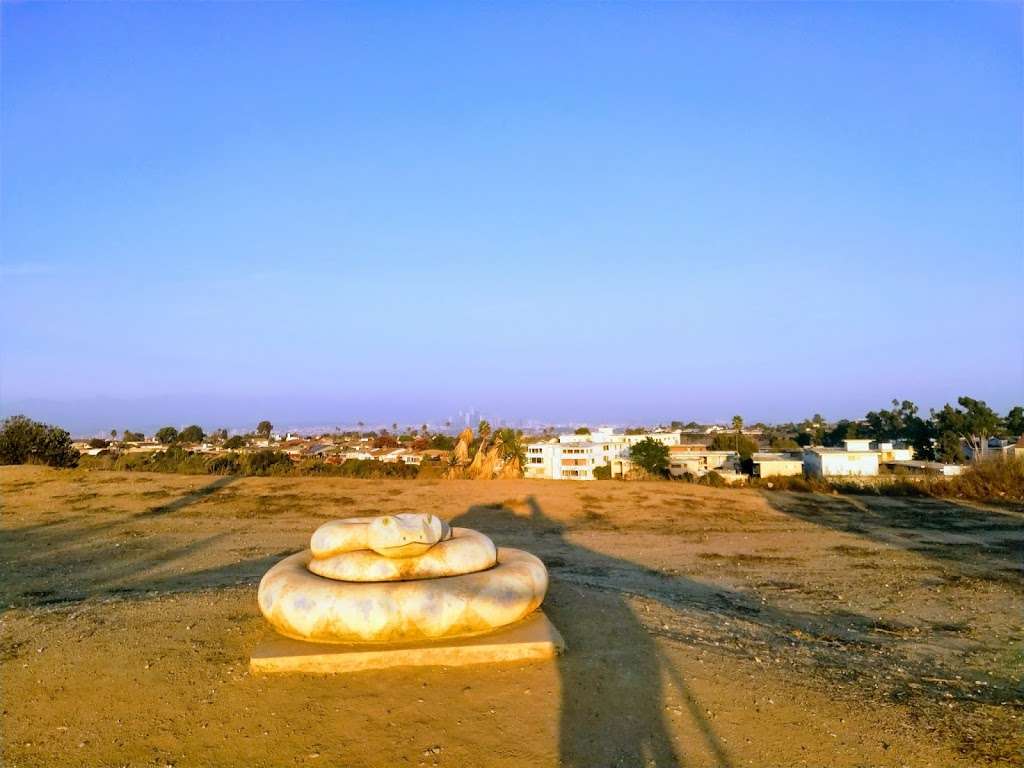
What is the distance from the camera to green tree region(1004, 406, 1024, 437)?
52.9 metres

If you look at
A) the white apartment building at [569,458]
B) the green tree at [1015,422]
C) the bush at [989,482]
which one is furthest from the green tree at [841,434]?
the bush at [989,482]

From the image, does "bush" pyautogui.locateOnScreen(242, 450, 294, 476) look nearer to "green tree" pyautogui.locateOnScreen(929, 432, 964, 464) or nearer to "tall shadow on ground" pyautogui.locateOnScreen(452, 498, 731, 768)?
"tall shadow on ground" pyautogui.locateOnScreen(452, 498, 731, 768)

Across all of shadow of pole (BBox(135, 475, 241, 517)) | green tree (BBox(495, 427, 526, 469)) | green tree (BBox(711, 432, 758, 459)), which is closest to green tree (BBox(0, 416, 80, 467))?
shadow of pole (BBox(135, 475, 241, 517))

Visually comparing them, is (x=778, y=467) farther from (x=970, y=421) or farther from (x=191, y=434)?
(x=191, y=434)

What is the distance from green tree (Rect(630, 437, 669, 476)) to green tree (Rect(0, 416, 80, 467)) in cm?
3149

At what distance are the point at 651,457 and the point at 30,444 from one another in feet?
112

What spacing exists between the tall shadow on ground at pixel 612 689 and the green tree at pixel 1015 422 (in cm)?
5885

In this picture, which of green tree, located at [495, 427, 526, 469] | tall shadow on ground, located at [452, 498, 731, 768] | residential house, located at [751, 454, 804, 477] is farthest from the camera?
residential house, located at [751, 454, 804, 477]

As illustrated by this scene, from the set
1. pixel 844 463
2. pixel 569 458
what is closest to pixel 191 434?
pixel 569 458

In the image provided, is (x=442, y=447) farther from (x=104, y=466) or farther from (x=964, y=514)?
(x=964, y=514)

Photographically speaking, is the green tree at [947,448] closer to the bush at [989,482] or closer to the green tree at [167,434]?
the bush at [989,482]

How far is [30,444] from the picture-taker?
24.9 metres

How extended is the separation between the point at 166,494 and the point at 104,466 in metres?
8.97

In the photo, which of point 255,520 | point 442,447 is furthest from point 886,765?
point 442,447
